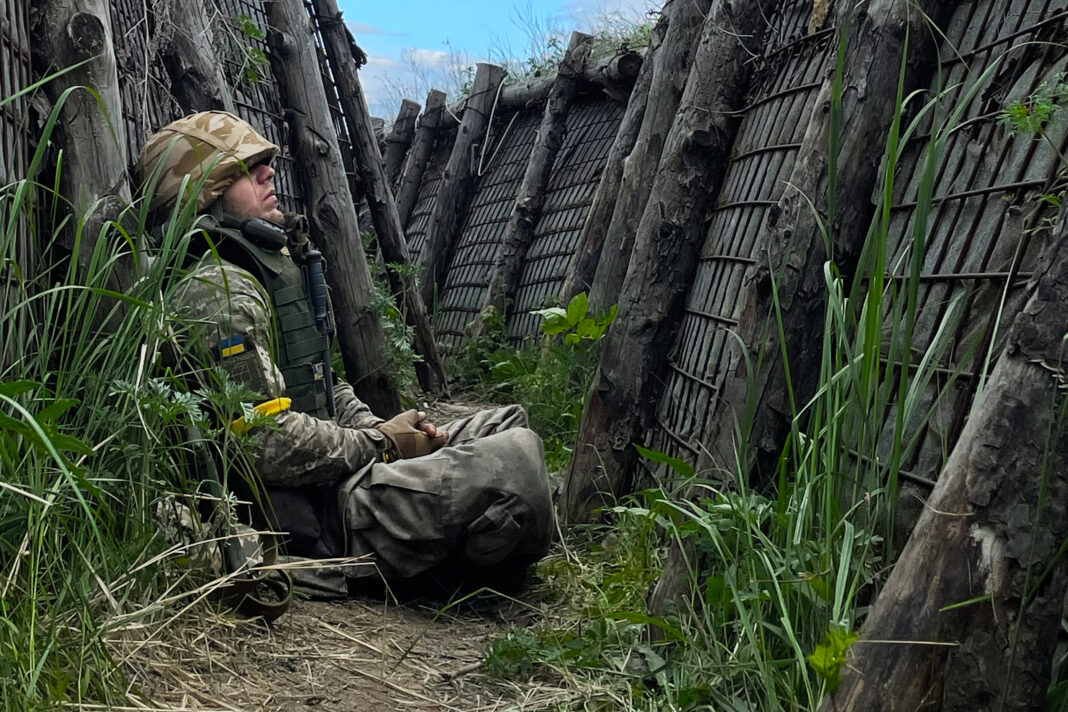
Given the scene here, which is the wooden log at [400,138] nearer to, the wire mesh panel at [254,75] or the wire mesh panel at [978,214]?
the wire mesh panel at [254,75]

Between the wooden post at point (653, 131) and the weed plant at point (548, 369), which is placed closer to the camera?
the weed plant at point (548, 369)

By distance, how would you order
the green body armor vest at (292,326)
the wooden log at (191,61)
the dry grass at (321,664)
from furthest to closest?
the wooden log at (191,61)
the green body armor vest at (292,326)
the dry grass at (321,664)

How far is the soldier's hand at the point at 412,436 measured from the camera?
3.67m

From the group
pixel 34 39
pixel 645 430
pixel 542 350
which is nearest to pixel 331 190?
pixel 542 350

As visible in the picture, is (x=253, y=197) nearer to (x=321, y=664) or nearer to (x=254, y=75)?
(x=321, y=664)

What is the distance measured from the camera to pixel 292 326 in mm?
3561

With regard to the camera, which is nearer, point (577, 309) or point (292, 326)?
point (292, 326)

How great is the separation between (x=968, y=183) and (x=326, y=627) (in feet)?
6.42

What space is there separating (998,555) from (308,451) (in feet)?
7.09

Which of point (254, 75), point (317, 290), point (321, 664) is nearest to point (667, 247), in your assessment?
point (317, 290)

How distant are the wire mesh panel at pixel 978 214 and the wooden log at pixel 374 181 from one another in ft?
12.4

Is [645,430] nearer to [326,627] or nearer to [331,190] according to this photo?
[326,627]

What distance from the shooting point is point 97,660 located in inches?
76.4

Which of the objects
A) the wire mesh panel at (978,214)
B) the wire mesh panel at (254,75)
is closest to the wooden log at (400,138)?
the wire mesh panel at (254,75)
